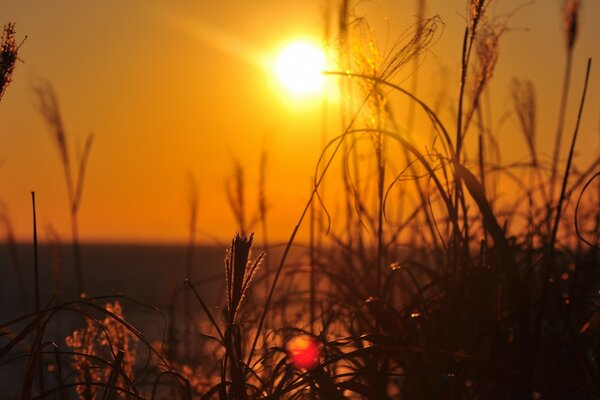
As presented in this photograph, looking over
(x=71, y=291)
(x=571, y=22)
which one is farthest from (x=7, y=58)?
(x=71, y=291)

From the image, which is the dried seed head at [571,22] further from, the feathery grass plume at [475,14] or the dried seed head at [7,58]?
the dried seed head at [7,58]

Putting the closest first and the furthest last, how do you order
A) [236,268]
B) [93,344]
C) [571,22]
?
[236,268] → [93,344] → [571,22]

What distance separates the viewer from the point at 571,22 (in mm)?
3080

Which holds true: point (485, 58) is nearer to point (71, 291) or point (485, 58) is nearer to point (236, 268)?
point (236, 268)

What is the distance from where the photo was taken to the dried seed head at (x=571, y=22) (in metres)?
3.08

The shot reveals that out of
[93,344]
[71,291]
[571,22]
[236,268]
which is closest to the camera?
[236,268]

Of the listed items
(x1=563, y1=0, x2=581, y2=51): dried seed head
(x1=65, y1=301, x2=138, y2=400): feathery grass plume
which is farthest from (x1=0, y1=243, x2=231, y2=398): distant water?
(x1=563, y1=0, x2=581, y2=51): dried seed head

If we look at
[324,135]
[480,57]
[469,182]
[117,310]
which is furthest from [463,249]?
[324,135]

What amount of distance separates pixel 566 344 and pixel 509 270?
0.27 metres

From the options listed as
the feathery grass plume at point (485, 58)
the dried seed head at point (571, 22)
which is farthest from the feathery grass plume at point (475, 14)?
the dried seed head at point (571, 22)

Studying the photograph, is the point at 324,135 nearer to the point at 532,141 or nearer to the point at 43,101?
the point at 532,141

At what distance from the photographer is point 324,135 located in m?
3.15

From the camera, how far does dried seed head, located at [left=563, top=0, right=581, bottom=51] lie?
3.08 metres

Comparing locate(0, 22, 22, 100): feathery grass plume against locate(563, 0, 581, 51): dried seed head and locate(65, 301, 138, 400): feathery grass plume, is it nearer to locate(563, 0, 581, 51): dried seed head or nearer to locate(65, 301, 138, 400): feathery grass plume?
locate(65, 301, 138, 400): feathery grass plume
